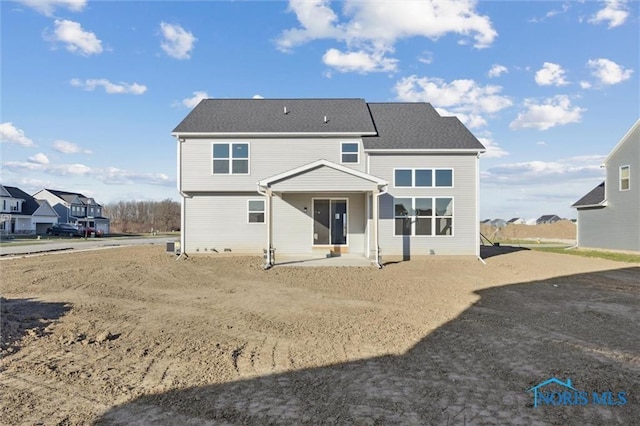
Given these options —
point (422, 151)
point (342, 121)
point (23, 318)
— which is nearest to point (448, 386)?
point (23, 318)

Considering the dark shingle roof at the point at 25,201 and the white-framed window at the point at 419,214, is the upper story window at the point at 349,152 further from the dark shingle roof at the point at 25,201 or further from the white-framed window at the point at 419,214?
the dark shingle roof at the point at 25,201

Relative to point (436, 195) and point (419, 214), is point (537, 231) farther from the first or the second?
point (419, 214)

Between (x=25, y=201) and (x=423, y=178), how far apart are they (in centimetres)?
6060

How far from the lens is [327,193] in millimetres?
16922

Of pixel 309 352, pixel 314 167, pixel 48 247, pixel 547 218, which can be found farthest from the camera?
pixel 547 218

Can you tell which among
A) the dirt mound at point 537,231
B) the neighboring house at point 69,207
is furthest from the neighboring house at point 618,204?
the neighboring house at point 69,207

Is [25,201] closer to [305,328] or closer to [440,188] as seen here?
[440,188]

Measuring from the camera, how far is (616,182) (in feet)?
77.8

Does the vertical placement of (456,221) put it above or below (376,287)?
above

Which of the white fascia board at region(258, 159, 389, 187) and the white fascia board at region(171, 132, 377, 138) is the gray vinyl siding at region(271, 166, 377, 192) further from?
the white fascia board at region(171, 132, 377, 138)

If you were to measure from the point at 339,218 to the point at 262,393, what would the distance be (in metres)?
13.6

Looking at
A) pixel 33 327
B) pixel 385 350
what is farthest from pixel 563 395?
pixel 33 327

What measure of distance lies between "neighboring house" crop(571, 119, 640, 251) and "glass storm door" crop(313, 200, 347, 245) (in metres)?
16.9

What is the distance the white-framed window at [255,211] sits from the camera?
1747 centimetres
